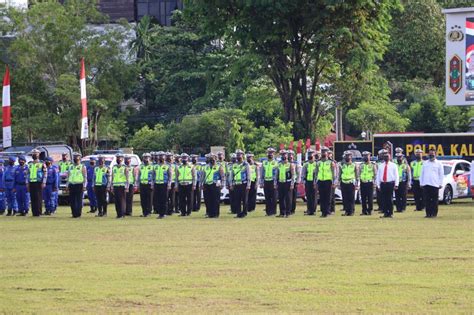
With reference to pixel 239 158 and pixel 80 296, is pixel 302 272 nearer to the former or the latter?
pixel 80 296

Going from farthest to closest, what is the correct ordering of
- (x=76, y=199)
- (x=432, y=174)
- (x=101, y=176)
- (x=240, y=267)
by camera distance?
(x=101, y=176) → (x=76, y=199) → (x=432, y=174) → (x=240, y=267)

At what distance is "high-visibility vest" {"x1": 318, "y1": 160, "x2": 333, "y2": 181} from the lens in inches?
1319

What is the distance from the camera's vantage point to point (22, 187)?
1400 inches

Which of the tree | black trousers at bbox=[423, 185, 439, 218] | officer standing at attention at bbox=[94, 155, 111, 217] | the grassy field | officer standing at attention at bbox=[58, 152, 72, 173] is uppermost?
the tree

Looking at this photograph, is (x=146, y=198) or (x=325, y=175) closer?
(x=325, y=175)

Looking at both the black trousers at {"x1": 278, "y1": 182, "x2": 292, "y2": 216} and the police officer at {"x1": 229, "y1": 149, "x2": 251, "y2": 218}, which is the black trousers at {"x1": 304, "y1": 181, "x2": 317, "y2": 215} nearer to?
the black trousers at {"x1": 278, "y1": 182, "x2": 292, "y2": 216}

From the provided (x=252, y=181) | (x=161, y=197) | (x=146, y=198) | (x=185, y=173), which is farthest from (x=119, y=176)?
(x=252, y=181)

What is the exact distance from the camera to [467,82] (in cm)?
4438

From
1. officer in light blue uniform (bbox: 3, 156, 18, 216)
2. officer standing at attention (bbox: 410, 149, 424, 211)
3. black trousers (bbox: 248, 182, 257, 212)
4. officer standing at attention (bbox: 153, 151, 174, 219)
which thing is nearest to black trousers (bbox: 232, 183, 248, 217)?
black trousers (bbox: 248, 182, 257, 212)

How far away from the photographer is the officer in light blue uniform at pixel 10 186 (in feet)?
119

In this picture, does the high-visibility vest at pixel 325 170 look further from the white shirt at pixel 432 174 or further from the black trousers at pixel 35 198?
the black trousers at pixel 35 198

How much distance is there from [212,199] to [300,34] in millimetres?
20955

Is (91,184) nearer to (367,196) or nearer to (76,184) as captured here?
(76,184)

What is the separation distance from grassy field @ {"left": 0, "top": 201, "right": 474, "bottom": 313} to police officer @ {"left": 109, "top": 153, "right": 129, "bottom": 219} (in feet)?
13.5
